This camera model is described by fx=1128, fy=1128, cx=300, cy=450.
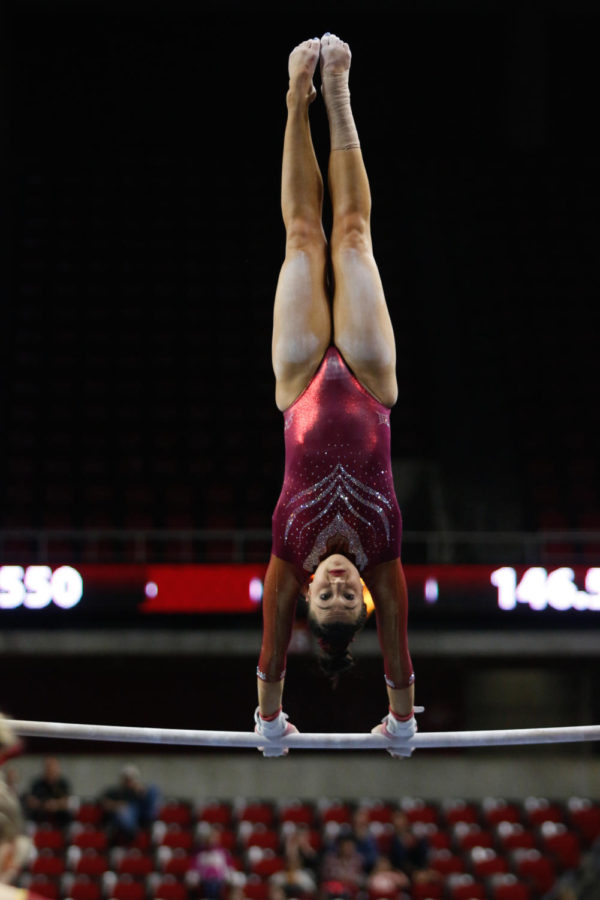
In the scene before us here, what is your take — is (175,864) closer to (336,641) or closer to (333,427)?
(336,641)

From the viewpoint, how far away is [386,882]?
375 inches

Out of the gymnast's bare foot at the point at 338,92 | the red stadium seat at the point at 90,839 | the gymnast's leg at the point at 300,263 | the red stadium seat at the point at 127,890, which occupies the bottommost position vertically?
the red stadium seat at the point at 127,890

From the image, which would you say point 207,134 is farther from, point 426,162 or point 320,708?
point 320,708

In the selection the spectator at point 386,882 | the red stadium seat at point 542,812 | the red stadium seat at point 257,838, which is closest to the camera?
the spectator at point 386,882

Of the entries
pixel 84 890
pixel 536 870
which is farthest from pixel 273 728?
pixel 536 870


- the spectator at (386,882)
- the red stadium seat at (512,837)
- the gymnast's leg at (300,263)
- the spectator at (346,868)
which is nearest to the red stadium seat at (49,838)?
the spectator at (346,868)

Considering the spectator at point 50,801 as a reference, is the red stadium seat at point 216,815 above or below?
below

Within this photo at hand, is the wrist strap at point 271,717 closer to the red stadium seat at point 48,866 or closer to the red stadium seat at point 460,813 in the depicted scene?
the red stadium seat at point 48,866

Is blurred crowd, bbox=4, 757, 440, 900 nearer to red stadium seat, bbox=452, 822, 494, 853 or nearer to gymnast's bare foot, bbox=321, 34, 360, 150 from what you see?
red stadium seat, bbox=452, 822, 494, 853

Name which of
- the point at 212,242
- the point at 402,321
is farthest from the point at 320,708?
the point at 212,242

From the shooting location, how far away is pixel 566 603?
1070 centimetres

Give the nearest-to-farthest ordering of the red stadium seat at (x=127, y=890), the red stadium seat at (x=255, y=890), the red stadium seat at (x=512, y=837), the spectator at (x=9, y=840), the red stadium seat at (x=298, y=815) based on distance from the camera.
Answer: the spectator at (x=9, y=840) < the red stadium seat at (x=255, y=890) < the red stadium seat at (x=127, y=890) < the red stadium seat at (x=512, y=837) < the red stadium seat at (x=298, y=815)

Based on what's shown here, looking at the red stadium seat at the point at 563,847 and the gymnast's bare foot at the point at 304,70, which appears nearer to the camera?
the gymnast's bare foot at the point at 304,70

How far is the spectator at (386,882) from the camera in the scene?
9.43 meters
